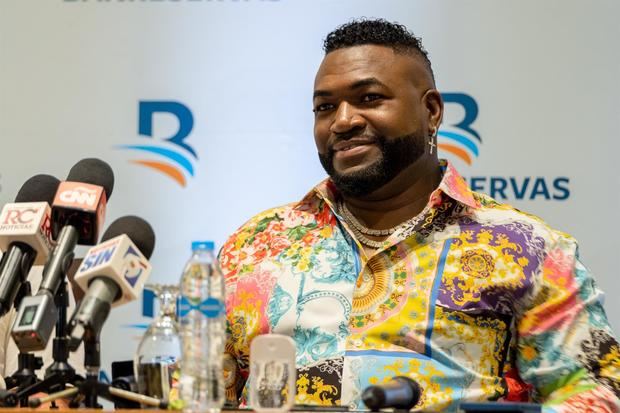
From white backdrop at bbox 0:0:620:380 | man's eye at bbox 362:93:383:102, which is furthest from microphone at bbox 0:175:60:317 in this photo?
white backdrop at bbox 0:0:620:380

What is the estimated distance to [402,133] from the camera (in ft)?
9.93

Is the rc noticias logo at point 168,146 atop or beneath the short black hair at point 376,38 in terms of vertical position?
beneath

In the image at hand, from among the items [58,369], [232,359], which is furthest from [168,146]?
[58,369]

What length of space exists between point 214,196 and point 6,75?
37.2 inches

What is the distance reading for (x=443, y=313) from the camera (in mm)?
2748

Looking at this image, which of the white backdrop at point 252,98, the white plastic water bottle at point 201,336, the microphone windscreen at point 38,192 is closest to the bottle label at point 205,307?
the white plastic water bottle at point 201,336

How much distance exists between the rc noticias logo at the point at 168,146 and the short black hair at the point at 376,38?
960mm

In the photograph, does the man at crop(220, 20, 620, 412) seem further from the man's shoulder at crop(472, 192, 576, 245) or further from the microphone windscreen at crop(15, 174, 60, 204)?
the microphone windscreen at crop(15, 174, 60, 204)

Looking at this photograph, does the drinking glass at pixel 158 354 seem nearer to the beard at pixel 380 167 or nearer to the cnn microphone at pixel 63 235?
the cnn microphone at pixel 63 235

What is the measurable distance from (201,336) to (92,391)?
27 centimetres

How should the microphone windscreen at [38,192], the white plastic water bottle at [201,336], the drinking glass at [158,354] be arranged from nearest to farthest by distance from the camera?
1. the white plastic water bottle at [201,336]
2. the drinking glass at [158,354]
3. the microphone windscreen at [38,192]

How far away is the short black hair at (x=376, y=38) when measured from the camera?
10.1 feet

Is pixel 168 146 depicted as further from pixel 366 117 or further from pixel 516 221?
pixel 516 221

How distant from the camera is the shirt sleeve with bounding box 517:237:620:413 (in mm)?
2633
